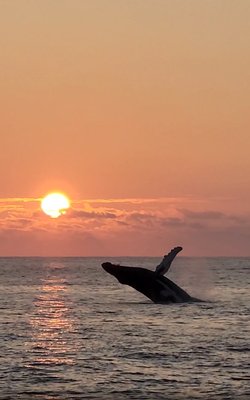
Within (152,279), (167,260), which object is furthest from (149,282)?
(167,260)

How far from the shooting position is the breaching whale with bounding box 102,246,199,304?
59728 millimetres

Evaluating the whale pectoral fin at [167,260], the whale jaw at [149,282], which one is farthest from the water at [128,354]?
the whale pectoral fin at [167,260]

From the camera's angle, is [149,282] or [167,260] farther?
[149,282]

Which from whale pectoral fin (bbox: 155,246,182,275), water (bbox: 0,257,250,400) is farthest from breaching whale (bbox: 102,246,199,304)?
water (bbox: 0,257,250,400)

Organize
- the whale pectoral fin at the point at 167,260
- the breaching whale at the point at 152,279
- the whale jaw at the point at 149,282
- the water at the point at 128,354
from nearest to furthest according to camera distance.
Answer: the water at the point at 128,354 → the whale pectoral fin at the point at 167,260 → the breaching whale at the point at 152,279 → the whale jaw at the point at 149,282

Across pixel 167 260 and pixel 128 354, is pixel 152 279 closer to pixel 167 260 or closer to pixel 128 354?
pixel 167 260

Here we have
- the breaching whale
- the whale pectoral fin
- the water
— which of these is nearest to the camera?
the water

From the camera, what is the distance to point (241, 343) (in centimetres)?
4612

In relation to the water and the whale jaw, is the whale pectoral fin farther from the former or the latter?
the water

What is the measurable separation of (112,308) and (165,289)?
7.99 m

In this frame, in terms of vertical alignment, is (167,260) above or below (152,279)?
above

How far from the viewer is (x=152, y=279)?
61.9m

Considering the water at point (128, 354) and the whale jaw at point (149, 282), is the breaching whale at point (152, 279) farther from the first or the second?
the water at point (128, 354)

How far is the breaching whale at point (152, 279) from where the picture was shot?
59.7 metres
